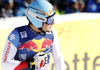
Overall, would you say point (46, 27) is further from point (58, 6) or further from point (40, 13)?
point (58, 6)

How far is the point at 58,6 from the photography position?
7.18 m

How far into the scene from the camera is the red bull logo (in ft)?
7.75

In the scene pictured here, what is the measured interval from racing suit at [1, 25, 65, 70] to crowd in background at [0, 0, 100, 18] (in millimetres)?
2853

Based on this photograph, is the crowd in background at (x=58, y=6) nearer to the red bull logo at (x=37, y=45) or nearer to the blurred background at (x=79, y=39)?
the blurred background at (x=79, y=39)

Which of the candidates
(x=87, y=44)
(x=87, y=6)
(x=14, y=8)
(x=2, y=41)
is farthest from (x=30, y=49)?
(x=87, y=6)

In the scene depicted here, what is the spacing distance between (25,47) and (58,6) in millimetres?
4950

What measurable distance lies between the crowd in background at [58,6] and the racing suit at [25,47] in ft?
9.36

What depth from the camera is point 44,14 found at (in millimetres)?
2271

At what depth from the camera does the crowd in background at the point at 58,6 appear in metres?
5.38

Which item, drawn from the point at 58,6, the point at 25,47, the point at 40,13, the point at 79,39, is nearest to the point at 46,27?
the point at 40,13

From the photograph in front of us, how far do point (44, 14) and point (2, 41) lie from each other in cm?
109

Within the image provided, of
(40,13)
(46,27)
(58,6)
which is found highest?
(40,13)

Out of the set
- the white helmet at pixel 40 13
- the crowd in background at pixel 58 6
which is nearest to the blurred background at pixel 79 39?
the white helmet at pixel 40 13

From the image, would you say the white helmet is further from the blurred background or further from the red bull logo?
the blurred background
